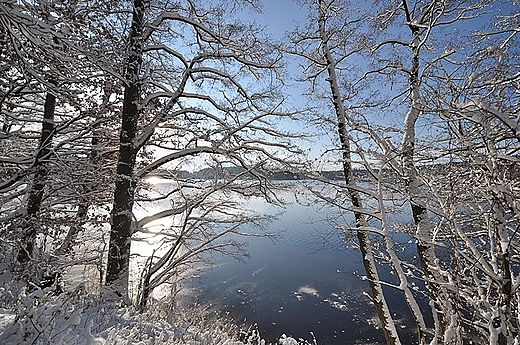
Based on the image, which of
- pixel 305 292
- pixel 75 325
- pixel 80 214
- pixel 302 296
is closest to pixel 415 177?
pixel 75 325

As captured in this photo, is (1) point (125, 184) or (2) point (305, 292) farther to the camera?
(2) point (305, 292)

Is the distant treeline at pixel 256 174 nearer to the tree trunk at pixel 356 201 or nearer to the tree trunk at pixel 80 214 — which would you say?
the tree trunk at pixel 356 201

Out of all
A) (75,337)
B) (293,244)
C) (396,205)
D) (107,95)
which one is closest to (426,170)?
(396,205)

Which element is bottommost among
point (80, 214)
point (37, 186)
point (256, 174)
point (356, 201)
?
point (80, 214)

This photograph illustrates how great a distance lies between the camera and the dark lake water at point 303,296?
36.2 ft

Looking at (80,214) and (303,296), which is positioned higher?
(80,214)

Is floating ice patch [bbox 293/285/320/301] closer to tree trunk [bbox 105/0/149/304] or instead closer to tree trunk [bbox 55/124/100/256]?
tree trunk [bbox 105/0/149/304]

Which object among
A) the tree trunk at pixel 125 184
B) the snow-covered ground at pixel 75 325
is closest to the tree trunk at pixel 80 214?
the tree trunk at pixel 125 184

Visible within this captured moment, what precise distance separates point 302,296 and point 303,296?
0.05 m

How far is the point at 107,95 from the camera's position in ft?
18.5

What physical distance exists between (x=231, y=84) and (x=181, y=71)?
1.17 m

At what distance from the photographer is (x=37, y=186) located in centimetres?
556

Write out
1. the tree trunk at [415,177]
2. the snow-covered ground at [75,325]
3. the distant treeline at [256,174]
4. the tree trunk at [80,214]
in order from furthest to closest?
the distant treeline at [256,174]
the tree trunk at [80,214]
the tree trunk at [415,177]
the snow-covered ground at [75,325]

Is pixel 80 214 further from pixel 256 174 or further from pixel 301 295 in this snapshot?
pixel 301 295
